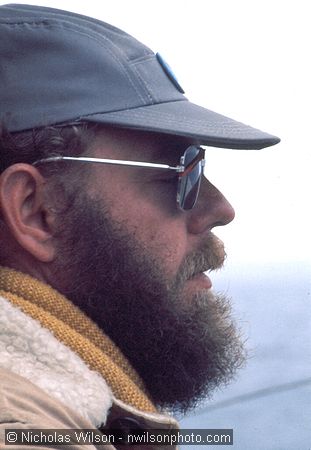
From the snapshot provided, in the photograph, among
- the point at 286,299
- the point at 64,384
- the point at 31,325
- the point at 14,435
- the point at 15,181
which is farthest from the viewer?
the point at 286,299

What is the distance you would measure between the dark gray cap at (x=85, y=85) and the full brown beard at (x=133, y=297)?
0.21 meters

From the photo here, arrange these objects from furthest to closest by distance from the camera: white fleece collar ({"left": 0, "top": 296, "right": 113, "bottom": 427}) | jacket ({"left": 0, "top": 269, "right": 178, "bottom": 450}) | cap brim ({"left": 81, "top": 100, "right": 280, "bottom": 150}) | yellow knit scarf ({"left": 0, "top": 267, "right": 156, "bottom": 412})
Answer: cap brim ({"left": 81, "top": 100, "right": 280, "bottom": 150}) < yellow knit scarf ({"left": 0, "top": 267, "right": 156, "bottom": 412}) < white fleece collar ({"left": 0, "top": 296, "right": 113, "bottom": 427}) < jacket ({"left": 0, "top": 269, "right": 178, "bottom": 450})

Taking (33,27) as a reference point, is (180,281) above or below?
below

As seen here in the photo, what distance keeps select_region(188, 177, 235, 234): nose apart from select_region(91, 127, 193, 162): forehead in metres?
0.13

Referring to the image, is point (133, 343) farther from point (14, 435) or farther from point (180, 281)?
point (14, 435)

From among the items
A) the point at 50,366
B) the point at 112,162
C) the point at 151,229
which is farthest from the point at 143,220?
the point at 50,366

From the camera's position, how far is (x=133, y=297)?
2.15m

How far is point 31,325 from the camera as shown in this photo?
1832mm

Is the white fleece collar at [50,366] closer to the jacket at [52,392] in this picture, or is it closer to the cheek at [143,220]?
the jacket at [52,392]

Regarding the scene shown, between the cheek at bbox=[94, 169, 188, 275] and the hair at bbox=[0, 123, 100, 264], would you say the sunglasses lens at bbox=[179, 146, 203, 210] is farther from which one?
the hair at bbox=[0, 123, 100, 264]

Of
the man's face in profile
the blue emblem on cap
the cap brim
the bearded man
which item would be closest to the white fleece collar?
the bearded man

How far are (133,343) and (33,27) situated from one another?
0.74 m

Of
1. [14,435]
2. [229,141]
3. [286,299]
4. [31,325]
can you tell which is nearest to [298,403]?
[286,299]

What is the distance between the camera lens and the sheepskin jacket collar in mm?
1713
